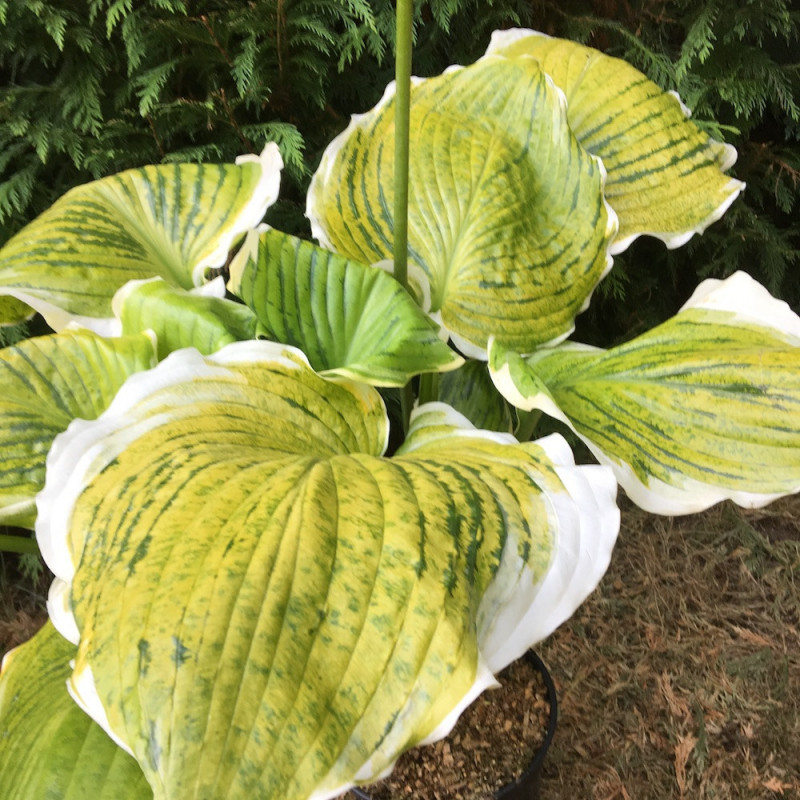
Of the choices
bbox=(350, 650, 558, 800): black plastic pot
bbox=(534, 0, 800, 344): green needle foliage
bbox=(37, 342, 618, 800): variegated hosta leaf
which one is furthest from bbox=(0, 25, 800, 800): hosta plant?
bbox=(534, 0, 800, 344): green needle foliage

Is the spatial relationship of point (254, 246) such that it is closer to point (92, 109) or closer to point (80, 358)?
point (80, 358)

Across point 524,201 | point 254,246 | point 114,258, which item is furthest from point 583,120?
point 114,258

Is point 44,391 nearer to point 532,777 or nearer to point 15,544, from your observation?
point 15,544

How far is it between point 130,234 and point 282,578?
18.2 inches

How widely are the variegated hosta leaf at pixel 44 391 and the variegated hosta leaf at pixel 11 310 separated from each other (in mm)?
126

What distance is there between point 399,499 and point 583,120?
0.52m

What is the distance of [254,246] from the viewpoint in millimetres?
637

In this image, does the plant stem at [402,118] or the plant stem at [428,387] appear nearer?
the plant stem at [402,118]

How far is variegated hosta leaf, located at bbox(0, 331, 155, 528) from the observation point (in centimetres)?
57

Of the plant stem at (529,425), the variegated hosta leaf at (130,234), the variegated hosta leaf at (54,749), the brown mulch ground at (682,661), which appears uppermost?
the variegated hosta leaf at (130,234)

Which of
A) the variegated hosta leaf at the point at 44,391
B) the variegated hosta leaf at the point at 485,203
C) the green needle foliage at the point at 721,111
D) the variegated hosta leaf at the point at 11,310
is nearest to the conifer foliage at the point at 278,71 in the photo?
the green needle foliage at the point at 721,111

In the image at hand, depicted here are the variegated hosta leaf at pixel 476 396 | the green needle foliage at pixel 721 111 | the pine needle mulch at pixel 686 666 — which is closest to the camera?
the variegated hosta leaf at pixel 476 396

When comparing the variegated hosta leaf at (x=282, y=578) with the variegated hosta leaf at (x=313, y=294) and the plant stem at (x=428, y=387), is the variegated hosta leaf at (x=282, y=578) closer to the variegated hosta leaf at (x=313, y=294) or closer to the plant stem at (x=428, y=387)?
the variegated hosta leaf at (x=313, y=294)

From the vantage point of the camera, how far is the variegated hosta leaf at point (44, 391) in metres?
0.57
